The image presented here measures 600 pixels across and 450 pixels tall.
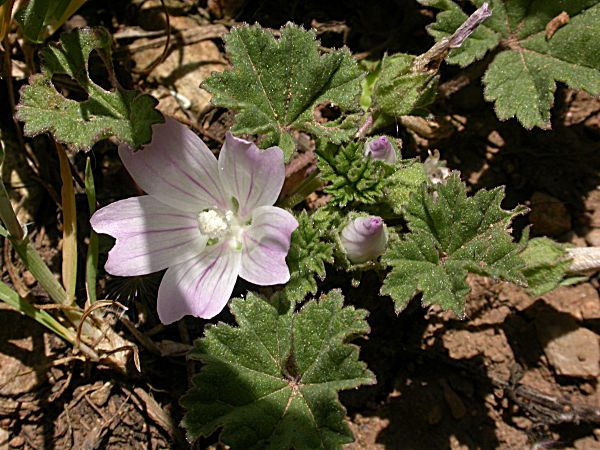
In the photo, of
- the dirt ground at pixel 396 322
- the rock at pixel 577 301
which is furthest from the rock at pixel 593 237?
the rock at pixel 577 301

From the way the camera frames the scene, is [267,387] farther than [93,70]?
No

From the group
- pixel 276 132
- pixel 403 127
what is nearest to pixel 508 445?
pixel 403 127

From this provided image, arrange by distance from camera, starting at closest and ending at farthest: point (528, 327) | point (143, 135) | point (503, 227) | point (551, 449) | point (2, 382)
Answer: point (143, 135), point (503, 227), point (2, 382), point (551, 449), point (528, 327)

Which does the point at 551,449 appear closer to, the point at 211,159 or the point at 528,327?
the point at 528,327

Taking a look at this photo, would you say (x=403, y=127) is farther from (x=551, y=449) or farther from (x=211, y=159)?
(x=551, y=449)

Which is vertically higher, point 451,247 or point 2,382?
point 451,247

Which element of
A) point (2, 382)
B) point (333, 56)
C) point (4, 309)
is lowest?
point (2, 382)

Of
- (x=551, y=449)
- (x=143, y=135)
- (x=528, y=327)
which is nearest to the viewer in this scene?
(x=143, y=135)

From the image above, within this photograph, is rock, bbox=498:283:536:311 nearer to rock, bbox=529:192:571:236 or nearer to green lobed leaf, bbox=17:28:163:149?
rock, bbox=529:192:571:236

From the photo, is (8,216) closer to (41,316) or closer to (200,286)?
(41,316)
